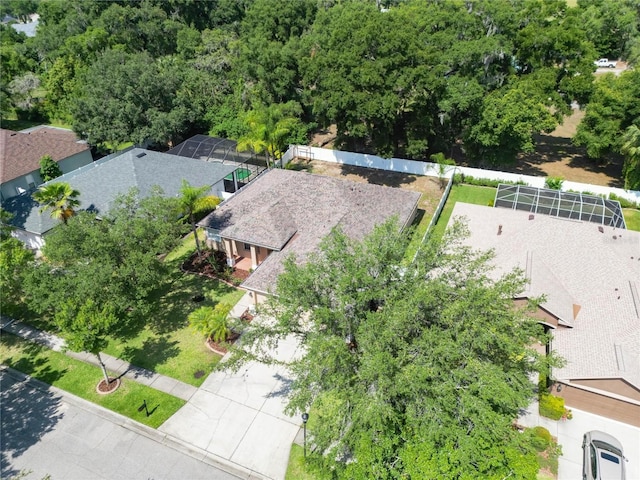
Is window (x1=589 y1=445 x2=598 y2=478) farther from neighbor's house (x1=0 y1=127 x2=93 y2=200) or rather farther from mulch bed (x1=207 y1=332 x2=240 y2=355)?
neighbor's house (x1=0 y1=127 x2=93 y2=200)

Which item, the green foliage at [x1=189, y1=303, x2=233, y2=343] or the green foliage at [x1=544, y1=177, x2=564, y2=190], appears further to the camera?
the green foliage at [x1=544, y1=177, x2=564, y2=190]

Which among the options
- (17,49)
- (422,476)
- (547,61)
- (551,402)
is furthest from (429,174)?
(17,49)

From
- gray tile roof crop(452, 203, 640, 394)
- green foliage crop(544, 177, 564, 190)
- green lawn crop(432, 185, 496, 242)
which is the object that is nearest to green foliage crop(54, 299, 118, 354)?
gray tile roof crop(452, 203, 640, 394)

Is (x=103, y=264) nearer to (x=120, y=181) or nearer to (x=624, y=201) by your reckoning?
(x=120, y=181)

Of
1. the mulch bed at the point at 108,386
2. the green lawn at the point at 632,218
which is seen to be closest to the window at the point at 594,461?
the mulch bed at the point at 108,386

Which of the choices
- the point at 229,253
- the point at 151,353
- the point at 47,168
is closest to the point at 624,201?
the point at 229,253

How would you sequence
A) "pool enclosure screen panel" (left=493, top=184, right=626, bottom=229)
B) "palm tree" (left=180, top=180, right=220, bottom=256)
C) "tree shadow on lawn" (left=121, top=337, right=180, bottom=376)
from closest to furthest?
"tree shadow on lawn" (left=121, top=337, right=180, bottom=376), "palm tree" (left=180, top=180, right=220, bottom=256), "pool enclosure screen panel" (left=493, top=184, right=626, bottom=229)

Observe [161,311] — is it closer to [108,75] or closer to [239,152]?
[239,152]
